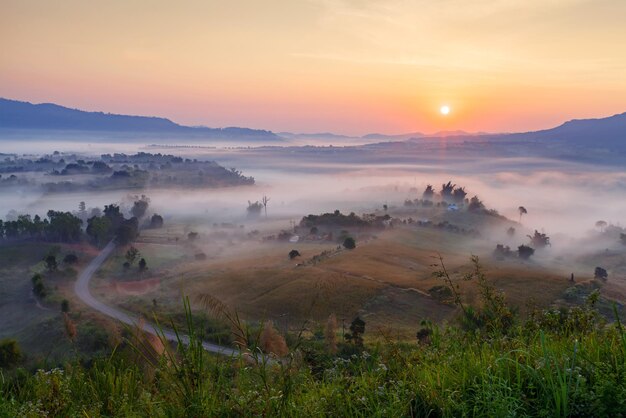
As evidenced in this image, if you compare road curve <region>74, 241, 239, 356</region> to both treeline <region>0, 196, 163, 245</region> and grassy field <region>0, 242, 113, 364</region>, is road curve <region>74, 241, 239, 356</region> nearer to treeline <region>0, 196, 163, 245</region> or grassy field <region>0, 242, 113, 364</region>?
grassy field <region>0, 242, 113, 364</region>

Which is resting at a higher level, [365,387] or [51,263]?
[365,387]

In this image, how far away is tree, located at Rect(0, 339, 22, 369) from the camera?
3156cm

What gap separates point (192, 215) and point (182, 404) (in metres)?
161

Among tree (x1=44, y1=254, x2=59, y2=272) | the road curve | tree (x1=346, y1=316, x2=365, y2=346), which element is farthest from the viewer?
tree (x1=44, y1=254, x2=59, y2=272)

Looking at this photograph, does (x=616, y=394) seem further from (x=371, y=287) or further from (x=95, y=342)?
(x=371, y=287)

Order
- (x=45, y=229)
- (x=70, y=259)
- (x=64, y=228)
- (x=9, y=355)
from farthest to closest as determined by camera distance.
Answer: (x=45, y=229) → (x=64, y=228) → (x=70, y=259) → (x=9, y=355)

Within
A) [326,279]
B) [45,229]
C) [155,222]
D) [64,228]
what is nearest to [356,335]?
[326,279]

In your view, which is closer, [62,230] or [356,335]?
[356,335]

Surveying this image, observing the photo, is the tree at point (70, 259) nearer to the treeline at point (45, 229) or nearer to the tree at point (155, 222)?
the treeline at point (45, 229)

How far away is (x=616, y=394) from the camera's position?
3461 mm

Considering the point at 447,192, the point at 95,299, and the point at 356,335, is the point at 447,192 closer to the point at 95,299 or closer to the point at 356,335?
the point at 95,299

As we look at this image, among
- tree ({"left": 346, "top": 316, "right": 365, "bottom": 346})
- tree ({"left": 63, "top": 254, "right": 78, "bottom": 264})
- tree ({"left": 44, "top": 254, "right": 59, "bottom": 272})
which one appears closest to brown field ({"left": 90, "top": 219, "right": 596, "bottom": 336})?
tree ({"left": 346, "top": 316, "right": 365, "bottom": 346})

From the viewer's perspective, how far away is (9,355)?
105 ft

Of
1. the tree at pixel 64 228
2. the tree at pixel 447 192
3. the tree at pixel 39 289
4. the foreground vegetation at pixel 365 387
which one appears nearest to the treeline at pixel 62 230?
the tree at pixel 64 228
